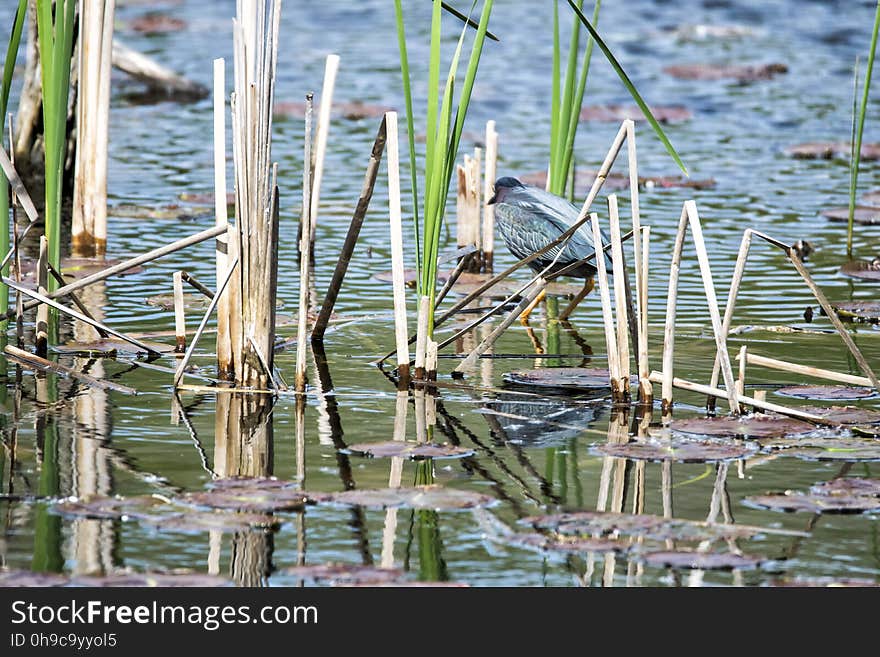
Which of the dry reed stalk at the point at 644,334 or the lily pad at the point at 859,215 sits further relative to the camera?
the lily pad at the point at 859,215

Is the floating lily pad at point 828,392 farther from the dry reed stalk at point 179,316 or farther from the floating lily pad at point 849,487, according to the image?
the dry reed stalk at point 179,316

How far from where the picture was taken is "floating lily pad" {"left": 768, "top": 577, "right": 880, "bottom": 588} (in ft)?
11.8

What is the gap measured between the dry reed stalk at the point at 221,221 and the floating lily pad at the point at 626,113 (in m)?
8.65

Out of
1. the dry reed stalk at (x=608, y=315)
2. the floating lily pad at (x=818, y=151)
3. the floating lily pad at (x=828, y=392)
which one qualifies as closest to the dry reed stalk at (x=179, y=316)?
the dry reed stalk at (x=608, y=315)

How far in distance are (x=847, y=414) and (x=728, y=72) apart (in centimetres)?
1227

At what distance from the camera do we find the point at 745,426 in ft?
16.0

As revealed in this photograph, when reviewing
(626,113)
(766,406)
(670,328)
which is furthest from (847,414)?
(626,113)

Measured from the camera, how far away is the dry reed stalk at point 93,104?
7707 mm

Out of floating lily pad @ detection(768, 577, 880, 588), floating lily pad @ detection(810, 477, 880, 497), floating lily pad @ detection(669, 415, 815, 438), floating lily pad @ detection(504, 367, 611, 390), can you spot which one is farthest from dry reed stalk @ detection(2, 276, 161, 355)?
floating lily pad @ detection(768, 577, 880, 588)

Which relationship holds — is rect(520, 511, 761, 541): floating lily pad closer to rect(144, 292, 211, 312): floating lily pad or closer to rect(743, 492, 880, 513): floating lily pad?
rect(743, 492, 880, 513): floating lily pad

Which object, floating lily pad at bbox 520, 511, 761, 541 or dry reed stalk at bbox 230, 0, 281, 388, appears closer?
floating lily pad at bbox 520, 511, 761, 541

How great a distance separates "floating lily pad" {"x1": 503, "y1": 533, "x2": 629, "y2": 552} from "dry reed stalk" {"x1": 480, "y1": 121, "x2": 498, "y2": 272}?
13.9ft

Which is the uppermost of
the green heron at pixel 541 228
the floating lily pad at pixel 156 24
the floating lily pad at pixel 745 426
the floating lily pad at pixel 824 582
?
the floating lily pad at pixel 156 24

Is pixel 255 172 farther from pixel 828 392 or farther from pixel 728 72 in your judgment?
pixel 728 72
